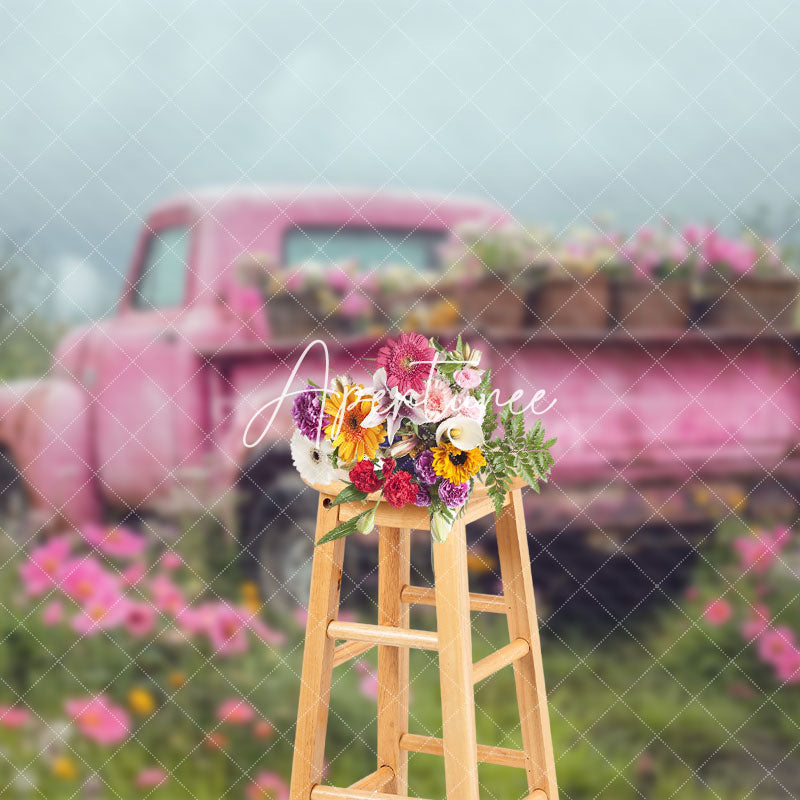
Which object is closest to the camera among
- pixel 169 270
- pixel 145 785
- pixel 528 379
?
pixel 145 785

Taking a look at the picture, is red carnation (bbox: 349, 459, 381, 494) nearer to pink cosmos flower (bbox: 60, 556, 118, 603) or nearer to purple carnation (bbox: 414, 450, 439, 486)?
purple carnation (bbox: 414, 450, 439, 486)

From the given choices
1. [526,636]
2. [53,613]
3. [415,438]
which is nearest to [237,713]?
[53,613]

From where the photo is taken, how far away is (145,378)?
2857mm

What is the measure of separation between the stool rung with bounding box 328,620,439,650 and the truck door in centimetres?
121

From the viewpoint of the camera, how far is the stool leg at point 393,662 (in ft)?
5.95

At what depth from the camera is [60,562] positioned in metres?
2.63

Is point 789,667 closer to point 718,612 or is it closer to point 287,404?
point 718,612

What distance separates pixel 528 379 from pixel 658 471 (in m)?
0.41

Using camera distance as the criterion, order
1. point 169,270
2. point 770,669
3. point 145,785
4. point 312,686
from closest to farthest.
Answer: point 312,686 → point 145,785 → point 770,669 → point 169,270

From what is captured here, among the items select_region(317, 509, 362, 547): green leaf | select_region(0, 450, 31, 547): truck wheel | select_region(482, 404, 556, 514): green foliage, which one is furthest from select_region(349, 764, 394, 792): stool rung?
select_region(0, 450, 31, 547): truck wheel

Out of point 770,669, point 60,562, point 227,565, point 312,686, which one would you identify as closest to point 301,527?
point 227,565

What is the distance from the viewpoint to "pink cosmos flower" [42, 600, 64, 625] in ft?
8.45

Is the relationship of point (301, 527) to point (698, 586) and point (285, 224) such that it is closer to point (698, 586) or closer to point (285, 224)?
point (285, 224)

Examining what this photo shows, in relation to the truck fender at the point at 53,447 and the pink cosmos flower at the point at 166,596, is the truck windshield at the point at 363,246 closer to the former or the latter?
the truck fender at the point at 53,447
